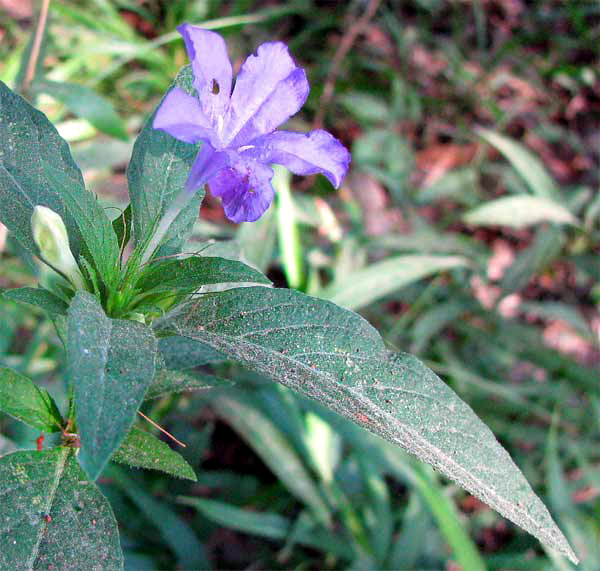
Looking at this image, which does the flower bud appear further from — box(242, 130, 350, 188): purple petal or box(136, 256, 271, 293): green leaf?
box(242, 130, 350, 188): purple petal

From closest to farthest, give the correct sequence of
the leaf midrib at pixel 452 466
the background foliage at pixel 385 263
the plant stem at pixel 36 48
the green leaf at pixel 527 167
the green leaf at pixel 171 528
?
the leaf midrib at pixel 452 466, the plant stem at pixel 36 48, the green leaf at pixel 171 528, the background foliage at pixel 385 263, the green leaf at pixel 527 167

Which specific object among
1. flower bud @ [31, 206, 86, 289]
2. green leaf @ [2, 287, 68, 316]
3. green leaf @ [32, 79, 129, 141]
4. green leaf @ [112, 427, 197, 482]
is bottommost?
green leaf @ [112, 427, 197, 482]

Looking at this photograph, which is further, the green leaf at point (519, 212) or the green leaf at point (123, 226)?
the green leaf at point (519, 212)

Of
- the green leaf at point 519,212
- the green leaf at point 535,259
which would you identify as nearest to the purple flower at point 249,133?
Result: the green leaf at point 519,212

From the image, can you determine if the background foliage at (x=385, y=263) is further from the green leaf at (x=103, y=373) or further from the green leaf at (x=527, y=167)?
the green leaf at (x=103, y=373)

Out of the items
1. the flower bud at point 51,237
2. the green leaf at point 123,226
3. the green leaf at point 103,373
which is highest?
the flower bud at point 51,237

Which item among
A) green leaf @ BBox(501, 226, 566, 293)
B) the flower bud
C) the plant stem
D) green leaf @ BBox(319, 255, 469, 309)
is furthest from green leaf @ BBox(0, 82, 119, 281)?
green leaf @ BBox(501, 226, 566, 293)

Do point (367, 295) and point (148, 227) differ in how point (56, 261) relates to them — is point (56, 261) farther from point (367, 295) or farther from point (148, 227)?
point (367, 295)
